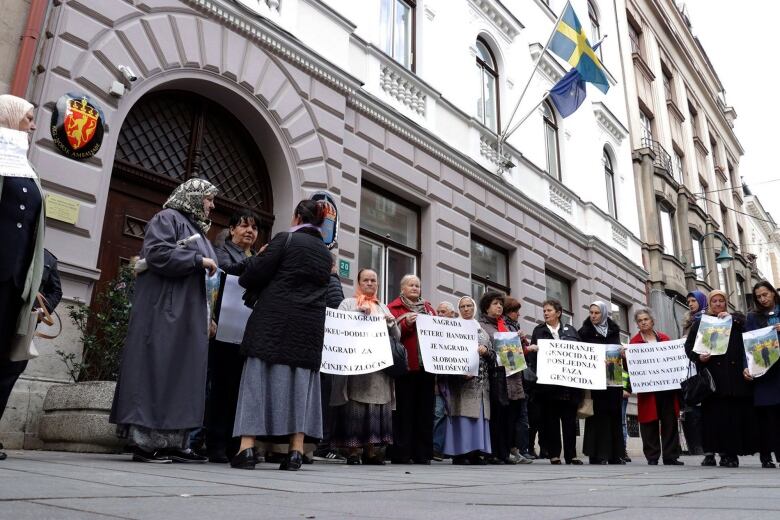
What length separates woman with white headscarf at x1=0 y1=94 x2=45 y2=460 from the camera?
389cm

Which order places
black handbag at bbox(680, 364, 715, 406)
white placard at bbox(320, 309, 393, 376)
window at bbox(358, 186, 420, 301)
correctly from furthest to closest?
window at bbox(358, 186, 420, 301) → black handbag at bbox(680, 364, 715, 406) → white placard at bbox(320, 309, 393, 376)

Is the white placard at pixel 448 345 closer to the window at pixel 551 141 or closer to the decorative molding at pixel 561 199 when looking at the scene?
the decorative molding at pixel 561 199

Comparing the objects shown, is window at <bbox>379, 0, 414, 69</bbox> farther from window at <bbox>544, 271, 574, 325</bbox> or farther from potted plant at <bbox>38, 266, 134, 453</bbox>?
potted plant at <bbox>38, 266, 134, 453</bbox>

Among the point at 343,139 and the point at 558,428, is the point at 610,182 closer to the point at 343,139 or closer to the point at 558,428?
the point at 343,139

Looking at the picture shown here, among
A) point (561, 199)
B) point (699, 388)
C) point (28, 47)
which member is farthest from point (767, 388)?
point (561, 199)

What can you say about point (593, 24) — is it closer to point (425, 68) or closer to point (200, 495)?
point (425, 68)

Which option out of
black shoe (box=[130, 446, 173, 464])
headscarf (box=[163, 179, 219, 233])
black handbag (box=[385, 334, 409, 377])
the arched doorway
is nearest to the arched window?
the arched doorway

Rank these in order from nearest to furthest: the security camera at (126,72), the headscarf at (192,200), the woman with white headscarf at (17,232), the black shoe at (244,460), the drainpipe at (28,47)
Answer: the woman with white headscarf at (17,232)
the black shoe at (244,460)
the headscarf at (192,200)
the drainpipe at (28,47)
the security camera at (126,72)

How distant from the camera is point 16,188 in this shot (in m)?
4.00

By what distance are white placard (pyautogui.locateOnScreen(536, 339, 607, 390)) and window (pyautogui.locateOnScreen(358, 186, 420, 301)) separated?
2997 mm

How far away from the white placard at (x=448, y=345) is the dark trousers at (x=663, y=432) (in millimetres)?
2570

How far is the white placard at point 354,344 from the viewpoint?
5.84 metres

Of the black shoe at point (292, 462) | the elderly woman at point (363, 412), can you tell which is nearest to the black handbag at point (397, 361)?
the elderly woman at point (363, 412)

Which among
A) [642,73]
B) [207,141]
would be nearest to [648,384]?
[207,141]
